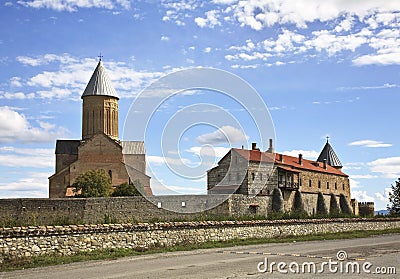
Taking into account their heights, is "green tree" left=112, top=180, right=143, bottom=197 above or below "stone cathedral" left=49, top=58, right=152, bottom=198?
below

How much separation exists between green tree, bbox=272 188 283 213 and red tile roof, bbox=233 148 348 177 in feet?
11.3

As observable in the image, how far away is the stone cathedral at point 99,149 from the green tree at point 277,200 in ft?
49.9

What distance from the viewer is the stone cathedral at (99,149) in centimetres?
6262

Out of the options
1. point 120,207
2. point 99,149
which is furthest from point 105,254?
point 99,149

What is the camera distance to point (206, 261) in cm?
1480

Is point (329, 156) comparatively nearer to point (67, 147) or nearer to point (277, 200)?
point (277, 200)

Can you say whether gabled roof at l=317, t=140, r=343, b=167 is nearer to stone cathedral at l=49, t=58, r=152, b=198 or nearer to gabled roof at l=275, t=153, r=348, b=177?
gabled roof at l=275, t=153, r=348, b=177

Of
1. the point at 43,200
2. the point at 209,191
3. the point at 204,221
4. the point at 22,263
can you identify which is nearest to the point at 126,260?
the point at 22,263

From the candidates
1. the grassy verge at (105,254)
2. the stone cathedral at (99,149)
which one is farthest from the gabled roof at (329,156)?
the grassy verge at (105,254)

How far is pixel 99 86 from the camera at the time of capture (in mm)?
70812

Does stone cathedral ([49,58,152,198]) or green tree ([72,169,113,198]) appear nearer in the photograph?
green tree ([72,169,113,198])

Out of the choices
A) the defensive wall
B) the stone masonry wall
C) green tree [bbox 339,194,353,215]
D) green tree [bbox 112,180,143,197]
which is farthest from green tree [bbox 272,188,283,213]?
the stone masonry wall

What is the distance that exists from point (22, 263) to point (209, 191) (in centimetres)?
3528

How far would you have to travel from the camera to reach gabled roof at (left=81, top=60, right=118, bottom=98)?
70250 mm
